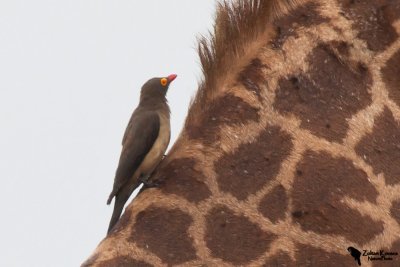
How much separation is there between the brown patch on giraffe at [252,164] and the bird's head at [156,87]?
1.02m

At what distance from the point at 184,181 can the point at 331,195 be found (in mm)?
656

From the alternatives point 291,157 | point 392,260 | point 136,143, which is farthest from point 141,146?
point 392,260

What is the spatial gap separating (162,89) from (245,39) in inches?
33.2

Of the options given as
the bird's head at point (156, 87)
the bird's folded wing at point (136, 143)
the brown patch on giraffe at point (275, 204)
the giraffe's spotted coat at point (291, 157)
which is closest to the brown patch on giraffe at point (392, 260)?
the giraffe's spotted coat at point (291, 157)

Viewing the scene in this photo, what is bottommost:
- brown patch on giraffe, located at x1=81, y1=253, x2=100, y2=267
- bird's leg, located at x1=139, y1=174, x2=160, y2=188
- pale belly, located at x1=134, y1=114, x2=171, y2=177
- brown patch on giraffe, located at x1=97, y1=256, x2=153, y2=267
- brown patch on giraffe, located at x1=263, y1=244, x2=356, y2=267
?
brown patch on giraffe, located at x1=263, y1=244, x2=356, y2=267

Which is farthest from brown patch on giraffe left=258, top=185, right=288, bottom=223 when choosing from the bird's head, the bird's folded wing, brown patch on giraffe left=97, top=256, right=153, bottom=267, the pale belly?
the bird's head

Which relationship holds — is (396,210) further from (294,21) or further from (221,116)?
(294,21)

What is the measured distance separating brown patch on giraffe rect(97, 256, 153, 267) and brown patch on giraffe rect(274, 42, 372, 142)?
95 centimetres

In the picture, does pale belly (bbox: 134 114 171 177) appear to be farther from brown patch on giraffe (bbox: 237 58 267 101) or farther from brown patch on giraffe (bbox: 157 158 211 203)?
brown patch on giraffe (bbox: 237 58 267 101)

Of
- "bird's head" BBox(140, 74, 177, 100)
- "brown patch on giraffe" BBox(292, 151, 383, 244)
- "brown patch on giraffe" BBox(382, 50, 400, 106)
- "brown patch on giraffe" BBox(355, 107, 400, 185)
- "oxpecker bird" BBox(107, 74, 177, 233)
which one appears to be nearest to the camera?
"brown patch on giraffe" BBox(292, 151, 383, 244)

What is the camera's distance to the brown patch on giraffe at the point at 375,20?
4.27 meters

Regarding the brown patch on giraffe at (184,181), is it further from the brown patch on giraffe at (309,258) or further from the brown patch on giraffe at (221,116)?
the brown patch on giraffe at (309,258)

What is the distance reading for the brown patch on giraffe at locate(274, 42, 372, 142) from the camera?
411cm

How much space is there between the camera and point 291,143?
4.06 m
